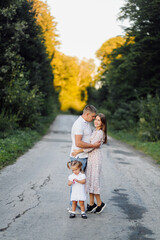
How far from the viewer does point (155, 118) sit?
17.3m

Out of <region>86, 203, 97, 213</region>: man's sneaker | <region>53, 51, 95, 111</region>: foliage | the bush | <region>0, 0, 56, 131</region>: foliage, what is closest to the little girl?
<region>86, 203, 97, 213</region>: man's sneaker

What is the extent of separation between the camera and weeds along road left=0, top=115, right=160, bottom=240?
4461 mm

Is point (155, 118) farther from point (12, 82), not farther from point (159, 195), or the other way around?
point (159, 195)

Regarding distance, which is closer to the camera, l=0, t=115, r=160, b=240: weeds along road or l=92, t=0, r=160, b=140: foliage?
l=0, t=115, r=160, b=240: weeds along road

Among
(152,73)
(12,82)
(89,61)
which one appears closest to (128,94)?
(152,73)

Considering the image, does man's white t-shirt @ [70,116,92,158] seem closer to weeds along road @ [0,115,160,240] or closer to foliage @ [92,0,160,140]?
weeds along road @ [0,115,160,240]

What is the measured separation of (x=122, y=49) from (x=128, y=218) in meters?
18.6

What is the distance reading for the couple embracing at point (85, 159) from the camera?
5.26 meters

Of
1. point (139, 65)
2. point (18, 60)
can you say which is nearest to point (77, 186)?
point (18, 60)

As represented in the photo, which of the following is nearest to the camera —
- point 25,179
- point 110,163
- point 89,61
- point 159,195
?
point 159,195

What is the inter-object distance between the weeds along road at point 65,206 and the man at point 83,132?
107 centimetres

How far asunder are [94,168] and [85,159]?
237 mm

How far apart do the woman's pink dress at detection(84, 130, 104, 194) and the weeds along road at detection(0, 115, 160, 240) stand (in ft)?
1.65

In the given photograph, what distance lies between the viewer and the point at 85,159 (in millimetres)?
5562
